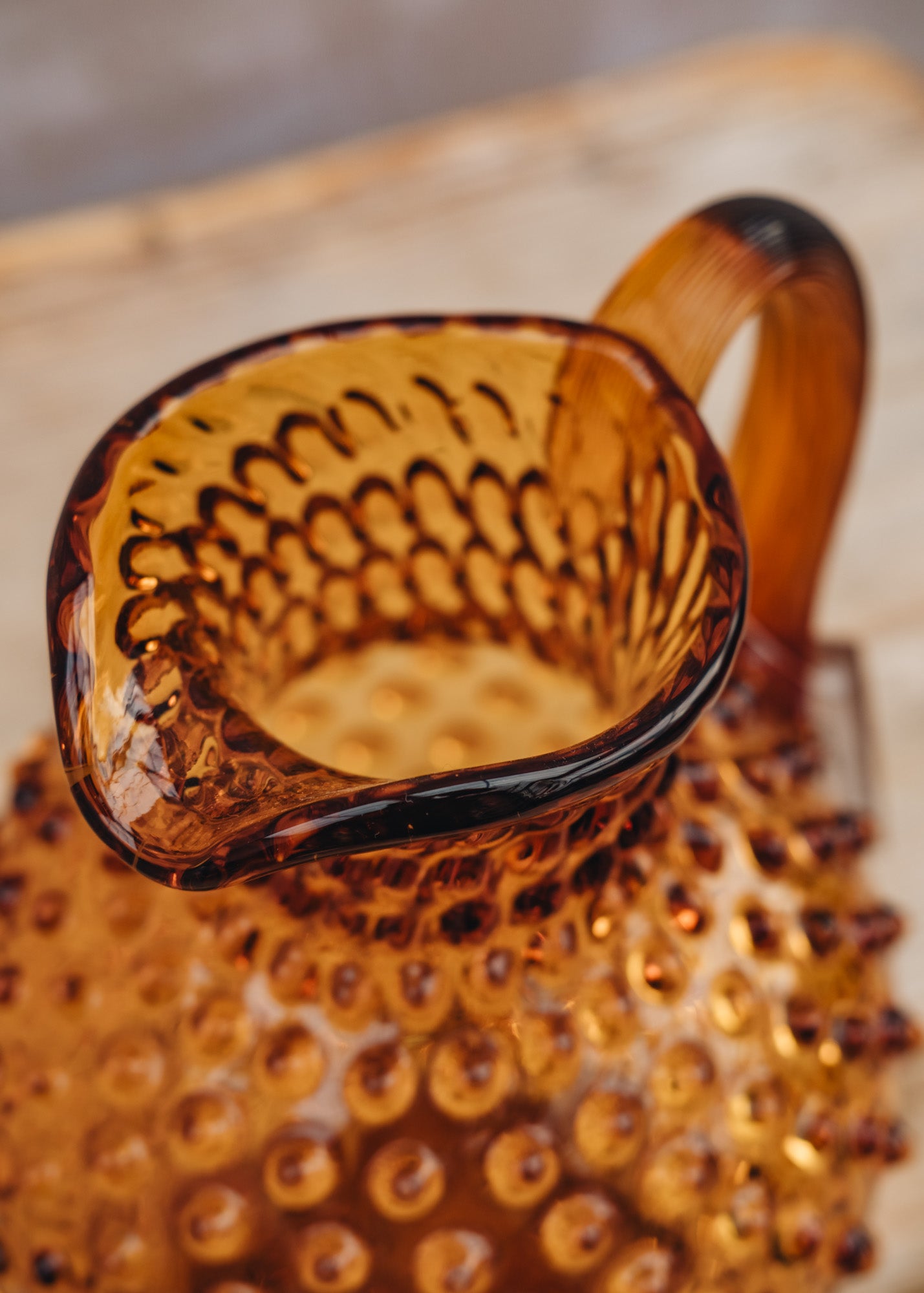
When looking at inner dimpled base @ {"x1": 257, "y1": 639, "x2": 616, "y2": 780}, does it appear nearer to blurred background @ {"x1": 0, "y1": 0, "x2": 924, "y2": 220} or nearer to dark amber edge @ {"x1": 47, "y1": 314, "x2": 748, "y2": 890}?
dark amber edge @ {"x1": 47, "y1": 314, "x2": 748, "y2": 890}

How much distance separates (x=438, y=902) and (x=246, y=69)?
64 centimetres

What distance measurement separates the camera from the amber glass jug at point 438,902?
0.63ft

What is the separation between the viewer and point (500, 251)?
0.46 m

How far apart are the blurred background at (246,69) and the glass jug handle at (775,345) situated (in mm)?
533

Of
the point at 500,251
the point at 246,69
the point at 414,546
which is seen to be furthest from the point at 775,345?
the point at 246,69

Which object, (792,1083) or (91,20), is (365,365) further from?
(91,20)

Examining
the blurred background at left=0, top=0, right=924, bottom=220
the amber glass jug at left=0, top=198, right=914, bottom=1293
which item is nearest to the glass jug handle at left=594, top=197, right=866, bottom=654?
the amber glass jug at left=0, top=198, right=914, bottom=1293

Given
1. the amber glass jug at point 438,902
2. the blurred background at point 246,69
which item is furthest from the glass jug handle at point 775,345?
the blurred background at point 246,69

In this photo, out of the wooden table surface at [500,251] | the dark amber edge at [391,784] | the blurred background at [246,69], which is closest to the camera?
the dark amber edge at [391,784]

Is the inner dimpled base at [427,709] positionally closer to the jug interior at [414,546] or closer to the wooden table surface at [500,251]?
the jug interior at [414,546]

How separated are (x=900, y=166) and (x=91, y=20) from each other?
43 centimetres

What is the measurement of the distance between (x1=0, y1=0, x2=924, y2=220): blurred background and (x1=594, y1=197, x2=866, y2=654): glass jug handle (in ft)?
1.75

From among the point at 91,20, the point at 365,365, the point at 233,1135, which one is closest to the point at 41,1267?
the point at 233,1135

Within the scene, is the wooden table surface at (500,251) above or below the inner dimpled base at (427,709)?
above
